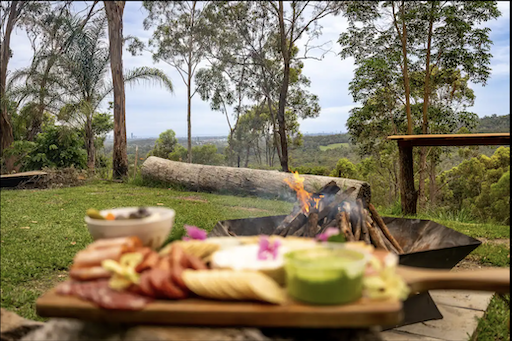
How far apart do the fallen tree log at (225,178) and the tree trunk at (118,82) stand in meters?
0.43

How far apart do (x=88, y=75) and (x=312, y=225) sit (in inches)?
248

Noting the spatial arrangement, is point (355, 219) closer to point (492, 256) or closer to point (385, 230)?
point (385, 230)

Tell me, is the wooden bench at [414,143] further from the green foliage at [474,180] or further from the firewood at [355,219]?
the green foliage at [474,180]

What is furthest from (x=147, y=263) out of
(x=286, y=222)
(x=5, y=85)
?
(x=5, y=85)

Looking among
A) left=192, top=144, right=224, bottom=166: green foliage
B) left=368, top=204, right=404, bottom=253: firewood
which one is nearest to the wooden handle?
left=368, top=204, right=404, bottom=253: firewood

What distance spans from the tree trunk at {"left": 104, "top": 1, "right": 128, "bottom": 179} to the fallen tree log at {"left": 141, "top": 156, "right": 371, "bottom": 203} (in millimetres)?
429

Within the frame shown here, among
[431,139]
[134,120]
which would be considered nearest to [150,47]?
[134,120]

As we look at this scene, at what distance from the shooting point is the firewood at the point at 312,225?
210cm

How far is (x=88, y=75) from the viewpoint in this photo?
23.1 ft

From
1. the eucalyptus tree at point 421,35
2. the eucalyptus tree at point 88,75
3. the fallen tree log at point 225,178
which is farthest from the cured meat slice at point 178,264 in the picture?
the eucalyptus tree at point 421,35

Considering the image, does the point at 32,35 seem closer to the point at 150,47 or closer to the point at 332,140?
the point at 150,47

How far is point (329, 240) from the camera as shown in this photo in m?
0.95

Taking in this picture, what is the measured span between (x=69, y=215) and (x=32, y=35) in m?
3.63

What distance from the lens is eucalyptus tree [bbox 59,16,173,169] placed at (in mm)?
6516
